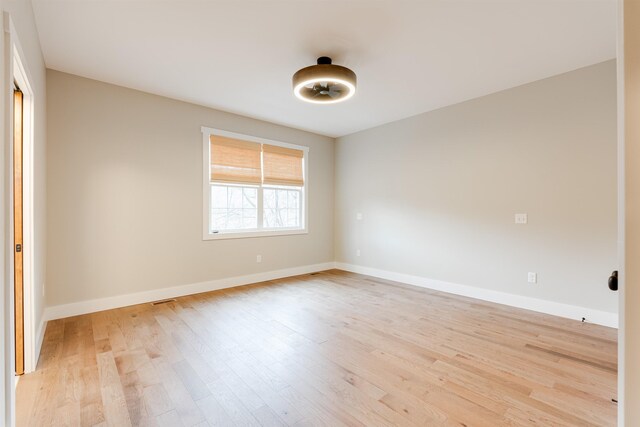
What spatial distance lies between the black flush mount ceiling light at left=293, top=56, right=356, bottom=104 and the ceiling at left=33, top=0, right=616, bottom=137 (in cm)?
19

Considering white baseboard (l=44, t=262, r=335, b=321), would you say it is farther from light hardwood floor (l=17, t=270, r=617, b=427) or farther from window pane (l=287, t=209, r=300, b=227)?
window pane (l=287, t=209, r=300, b=227)

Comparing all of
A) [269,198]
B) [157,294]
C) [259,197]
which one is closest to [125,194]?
[157,294]

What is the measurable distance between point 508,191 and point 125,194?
4826 millimetres

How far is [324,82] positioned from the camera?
2.92 meters

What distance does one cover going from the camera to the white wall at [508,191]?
3111 mm

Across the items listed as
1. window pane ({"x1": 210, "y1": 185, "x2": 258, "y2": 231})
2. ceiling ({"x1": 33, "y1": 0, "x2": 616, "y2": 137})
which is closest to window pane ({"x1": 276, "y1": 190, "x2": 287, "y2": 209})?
window pane ({"x1": 210, "y1": 185, "x2": 258, "y2": 231})

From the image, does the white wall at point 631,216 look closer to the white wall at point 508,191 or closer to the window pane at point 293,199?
the white wall at point 508,191

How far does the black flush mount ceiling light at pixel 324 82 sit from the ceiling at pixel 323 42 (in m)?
0.19

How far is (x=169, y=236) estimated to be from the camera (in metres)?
3.99

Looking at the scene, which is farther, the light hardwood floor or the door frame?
the door frame

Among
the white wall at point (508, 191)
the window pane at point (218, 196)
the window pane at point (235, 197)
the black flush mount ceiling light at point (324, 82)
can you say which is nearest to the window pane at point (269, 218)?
the window pane at point (235, 197)

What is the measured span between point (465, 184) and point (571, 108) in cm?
138

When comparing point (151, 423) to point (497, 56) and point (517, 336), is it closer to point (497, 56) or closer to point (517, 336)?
point (517, 336)

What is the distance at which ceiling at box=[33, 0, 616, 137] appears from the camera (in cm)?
223
